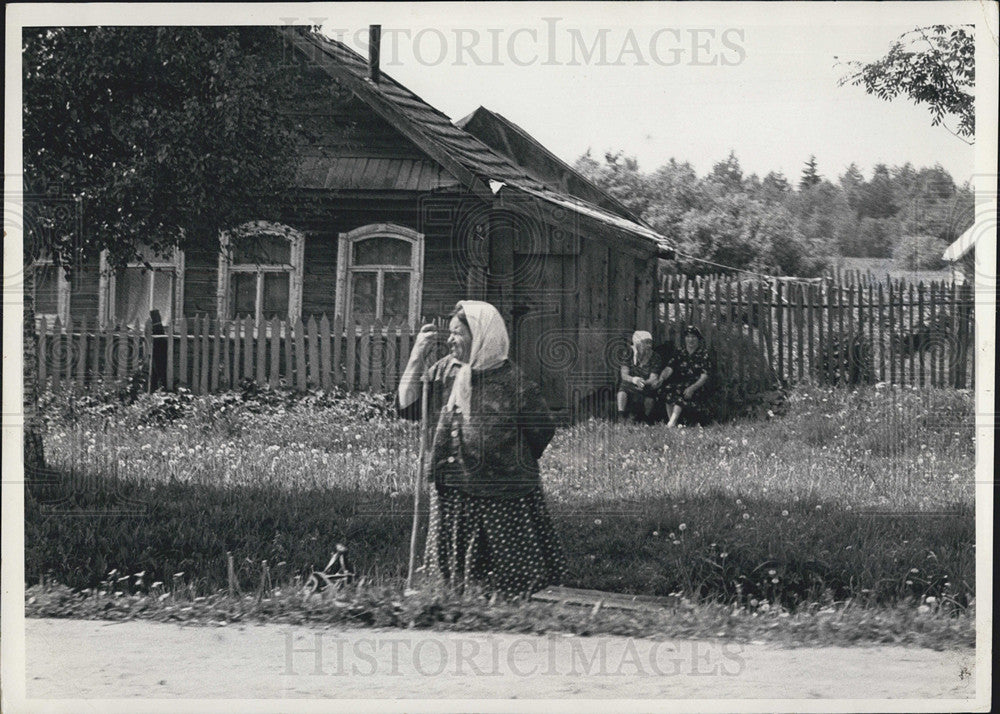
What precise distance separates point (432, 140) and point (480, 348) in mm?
1164

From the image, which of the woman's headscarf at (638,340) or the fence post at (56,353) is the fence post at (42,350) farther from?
the woman's headscarf at (638,340)

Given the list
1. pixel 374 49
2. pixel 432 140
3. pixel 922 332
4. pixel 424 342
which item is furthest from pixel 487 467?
pixel 922 332

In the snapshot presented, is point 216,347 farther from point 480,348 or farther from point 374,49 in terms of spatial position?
point 374,49

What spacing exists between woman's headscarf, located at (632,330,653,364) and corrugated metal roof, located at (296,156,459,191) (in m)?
1.24

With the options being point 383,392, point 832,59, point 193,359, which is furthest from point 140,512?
point 832,59

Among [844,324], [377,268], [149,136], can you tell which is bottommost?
[844,324]

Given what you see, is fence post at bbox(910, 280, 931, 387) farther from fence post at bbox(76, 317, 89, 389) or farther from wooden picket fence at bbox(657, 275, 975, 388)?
fence post at bbox(76, 317, 89, 389)

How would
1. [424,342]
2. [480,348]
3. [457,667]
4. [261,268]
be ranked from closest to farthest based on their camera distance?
[457,667] → [480,348] → [424,342] → [261,268]

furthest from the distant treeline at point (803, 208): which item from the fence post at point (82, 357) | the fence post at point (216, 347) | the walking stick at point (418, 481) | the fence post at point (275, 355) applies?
the fence post at point (82, 357)

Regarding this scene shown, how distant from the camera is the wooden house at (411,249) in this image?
5137 mm

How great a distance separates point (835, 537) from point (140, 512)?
3.64 meters

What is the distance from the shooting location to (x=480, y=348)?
5.06m

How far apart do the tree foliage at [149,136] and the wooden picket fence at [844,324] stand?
229cm

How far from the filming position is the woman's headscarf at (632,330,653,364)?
5.18 m
